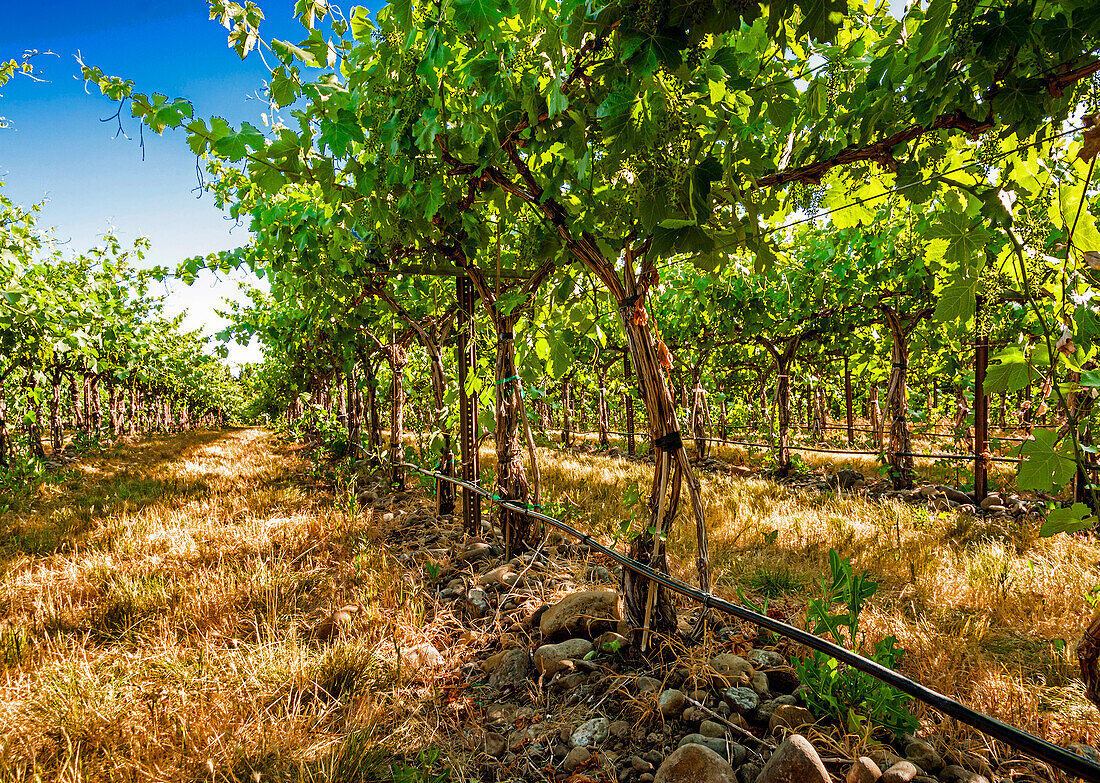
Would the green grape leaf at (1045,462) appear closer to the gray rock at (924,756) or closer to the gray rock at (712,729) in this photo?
the gray rock at (924,756)

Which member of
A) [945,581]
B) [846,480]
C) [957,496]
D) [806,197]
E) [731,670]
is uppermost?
[806,197]

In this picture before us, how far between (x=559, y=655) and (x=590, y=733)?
43cm

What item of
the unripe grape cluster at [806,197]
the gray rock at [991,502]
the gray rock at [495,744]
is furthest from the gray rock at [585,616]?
the gray rock at [991,502]

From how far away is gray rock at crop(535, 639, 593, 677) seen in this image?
2.16m

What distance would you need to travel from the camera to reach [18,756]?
5.51 ft

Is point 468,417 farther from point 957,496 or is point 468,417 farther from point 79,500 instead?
point 957,496

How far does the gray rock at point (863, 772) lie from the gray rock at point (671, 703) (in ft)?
1.75

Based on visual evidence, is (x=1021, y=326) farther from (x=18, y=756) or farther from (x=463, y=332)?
(x=18, y=756)

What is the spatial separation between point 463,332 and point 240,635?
7.97 feet

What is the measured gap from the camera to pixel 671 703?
5.86ft

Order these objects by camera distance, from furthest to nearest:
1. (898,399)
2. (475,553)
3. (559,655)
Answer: (898,399), (475,553), (559,655)

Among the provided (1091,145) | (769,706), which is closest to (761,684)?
(769,706)

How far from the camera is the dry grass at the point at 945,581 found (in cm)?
201

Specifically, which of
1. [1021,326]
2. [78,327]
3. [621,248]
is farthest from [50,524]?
[1021,326]
